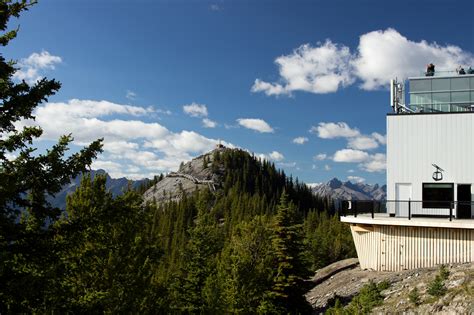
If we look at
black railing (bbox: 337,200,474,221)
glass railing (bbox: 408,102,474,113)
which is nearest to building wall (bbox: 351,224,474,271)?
black railing (bbox: 337,200,474,221)

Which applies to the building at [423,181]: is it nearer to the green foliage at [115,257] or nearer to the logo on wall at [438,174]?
the logo on wall at [438,174]

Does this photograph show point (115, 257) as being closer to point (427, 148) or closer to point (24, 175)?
point (24, 175)

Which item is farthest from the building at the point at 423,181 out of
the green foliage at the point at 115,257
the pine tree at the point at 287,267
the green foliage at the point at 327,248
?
the green foliage at the point at 327,248

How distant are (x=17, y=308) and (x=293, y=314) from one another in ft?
64.5

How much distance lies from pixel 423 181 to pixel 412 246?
13.6ft

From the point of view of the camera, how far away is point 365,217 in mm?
22359

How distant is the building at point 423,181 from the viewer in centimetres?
2062

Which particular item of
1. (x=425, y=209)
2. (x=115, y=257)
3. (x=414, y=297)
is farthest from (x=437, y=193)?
(x=115, y=257)

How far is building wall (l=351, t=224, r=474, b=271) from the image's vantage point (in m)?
19.3

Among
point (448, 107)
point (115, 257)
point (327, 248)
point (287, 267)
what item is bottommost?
point (327, 248)

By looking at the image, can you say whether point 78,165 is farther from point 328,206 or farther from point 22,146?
point 328,206

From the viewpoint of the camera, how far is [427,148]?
2309cm

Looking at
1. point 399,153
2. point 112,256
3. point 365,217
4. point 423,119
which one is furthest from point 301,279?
point 112,256

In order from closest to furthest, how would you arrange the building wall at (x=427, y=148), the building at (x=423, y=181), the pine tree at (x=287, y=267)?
1. the building at (x=423, y=181)
2. the building wall at (x=427, y=148)
3. the pine tree at (x=287, y=267)
